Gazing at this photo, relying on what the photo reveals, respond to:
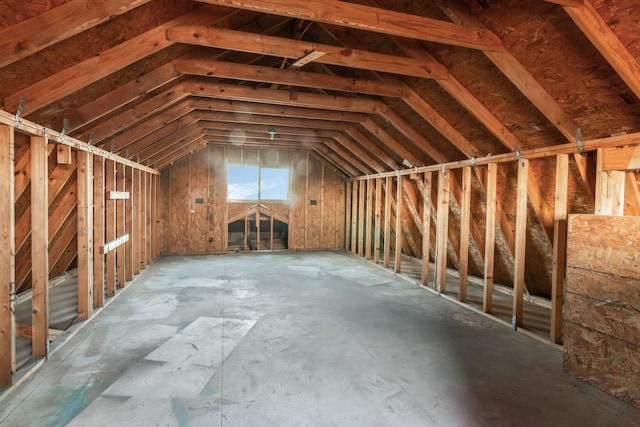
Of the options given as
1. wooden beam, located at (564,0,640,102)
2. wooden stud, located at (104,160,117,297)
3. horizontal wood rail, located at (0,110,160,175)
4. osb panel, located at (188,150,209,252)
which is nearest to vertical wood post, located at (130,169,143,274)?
wooden stud, located at (104,160,117,297)

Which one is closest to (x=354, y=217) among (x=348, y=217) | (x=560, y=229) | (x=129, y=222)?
→ (x=348, y=217)

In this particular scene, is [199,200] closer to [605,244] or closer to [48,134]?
[48,134]

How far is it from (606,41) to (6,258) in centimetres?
438

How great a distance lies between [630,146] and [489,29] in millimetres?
1479

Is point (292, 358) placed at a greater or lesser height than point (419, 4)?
lesser

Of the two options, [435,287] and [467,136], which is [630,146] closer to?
[467,136]

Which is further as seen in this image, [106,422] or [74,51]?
[74,51]

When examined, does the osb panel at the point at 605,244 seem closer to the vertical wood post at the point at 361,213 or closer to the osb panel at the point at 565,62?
the osb panel at the point at 565,62

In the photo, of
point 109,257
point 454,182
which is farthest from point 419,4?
point 109,257

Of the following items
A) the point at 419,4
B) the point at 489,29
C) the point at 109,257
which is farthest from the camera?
the point at 109,257

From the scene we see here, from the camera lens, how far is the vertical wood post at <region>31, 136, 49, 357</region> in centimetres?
257

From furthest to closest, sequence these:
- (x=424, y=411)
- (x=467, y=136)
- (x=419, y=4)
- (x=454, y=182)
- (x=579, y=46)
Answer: (x=454, y=182) → (x=467, y=136) → (x=419, y=4) → (x=579, y=46) → (x=424, y=411)

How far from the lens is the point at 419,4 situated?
9.95 feet

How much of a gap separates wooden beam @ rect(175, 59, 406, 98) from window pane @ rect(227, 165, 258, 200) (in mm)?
4727
